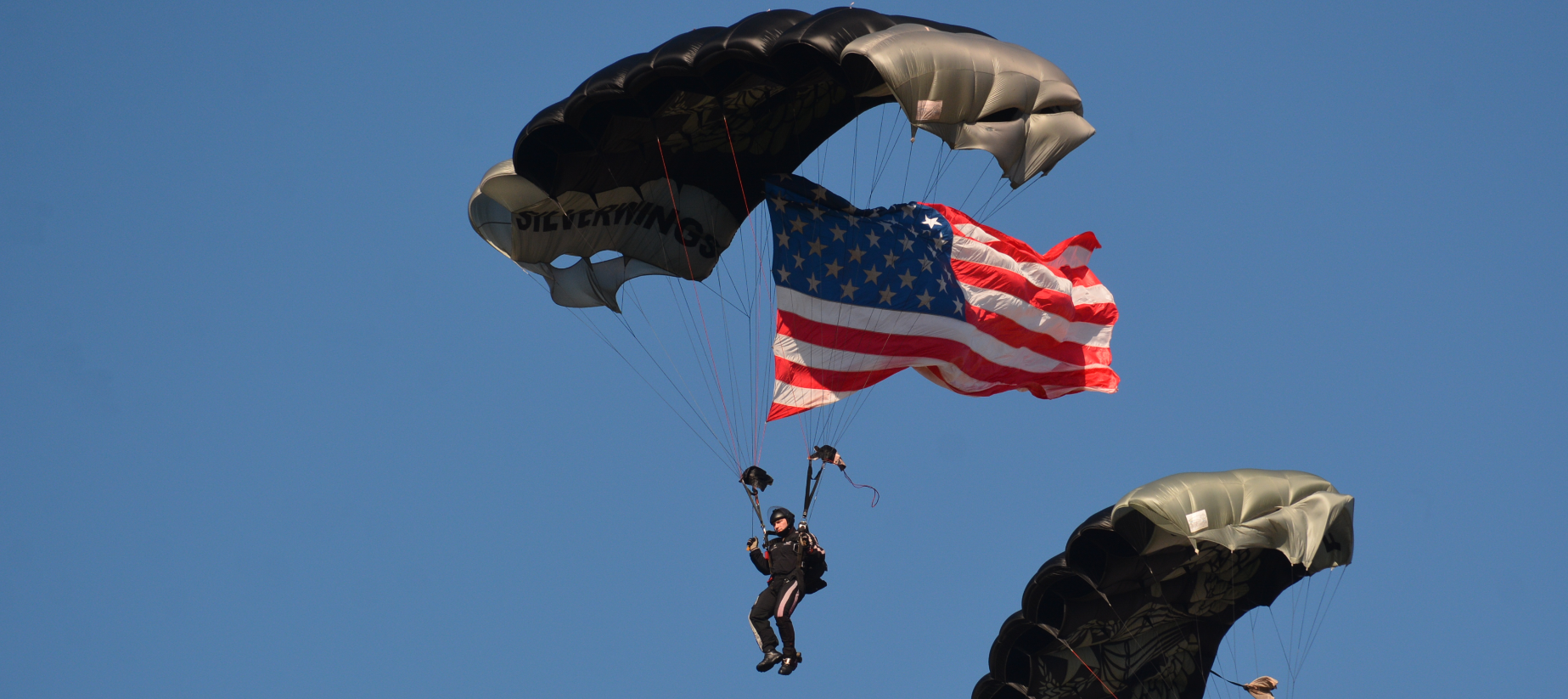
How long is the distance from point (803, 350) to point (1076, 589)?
3.53 metres

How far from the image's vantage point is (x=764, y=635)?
1519 centimetres

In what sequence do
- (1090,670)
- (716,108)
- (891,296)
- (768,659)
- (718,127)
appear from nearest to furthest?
(768,659) < (716,108) < (718,127) < (1090,670) < (891,296)

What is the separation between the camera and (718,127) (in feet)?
55.8

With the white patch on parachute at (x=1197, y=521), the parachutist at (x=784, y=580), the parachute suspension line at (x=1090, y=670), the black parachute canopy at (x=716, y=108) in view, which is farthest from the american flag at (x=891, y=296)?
the white patch on parachute at (x=1197, y=521)

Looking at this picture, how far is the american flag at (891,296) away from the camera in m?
17.6

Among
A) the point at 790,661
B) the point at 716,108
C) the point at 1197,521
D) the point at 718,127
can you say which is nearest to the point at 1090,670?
the point at 1197,521

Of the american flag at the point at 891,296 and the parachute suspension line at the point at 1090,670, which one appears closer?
the parachute suspension line at the point at 1090,670

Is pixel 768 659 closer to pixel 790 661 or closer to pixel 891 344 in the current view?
pixel 790 661

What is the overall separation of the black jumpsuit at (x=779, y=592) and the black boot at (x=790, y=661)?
0.04ft

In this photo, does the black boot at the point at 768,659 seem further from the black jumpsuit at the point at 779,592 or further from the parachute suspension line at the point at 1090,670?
the parachute suspension line at the point at 1090,670

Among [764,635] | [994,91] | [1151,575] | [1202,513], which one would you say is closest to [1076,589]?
[1151,575]

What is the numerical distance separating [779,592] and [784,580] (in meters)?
0.11

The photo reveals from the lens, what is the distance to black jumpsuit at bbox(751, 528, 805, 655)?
15.2 metres

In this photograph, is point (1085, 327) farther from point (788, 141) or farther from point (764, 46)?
point (764, 46)
